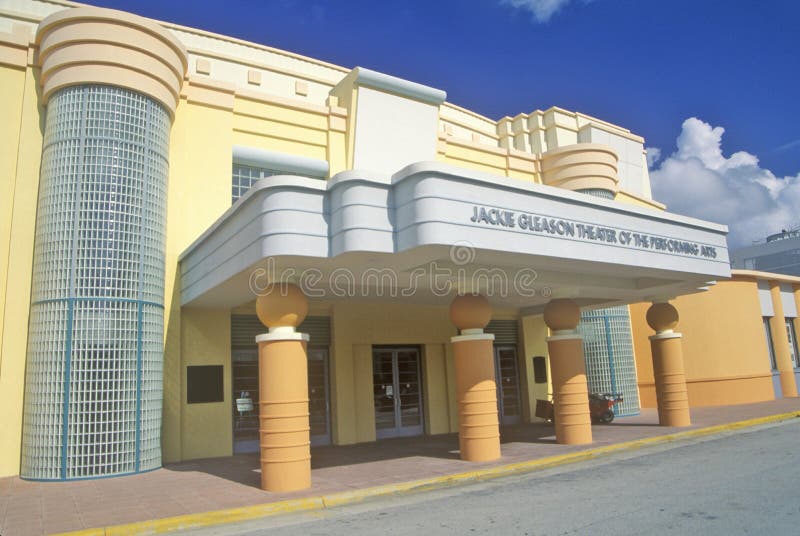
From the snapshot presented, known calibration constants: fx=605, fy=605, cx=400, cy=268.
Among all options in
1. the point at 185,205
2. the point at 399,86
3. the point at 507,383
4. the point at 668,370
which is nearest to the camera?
the point at 185,205

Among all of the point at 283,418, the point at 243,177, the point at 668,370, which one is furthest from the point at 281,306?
the point at 668,370

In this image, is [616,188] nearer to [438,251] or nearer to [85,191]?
[438,251]

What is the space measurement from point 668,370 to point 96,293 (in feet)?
45.9

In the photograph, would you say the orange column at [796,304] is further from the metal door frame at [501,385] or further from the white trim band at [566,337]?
the white trim band at [566,337]

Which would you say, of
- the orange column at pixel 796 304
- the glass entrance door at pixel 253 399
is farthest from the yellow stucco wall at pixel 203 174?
the orange column at pixel 796 304

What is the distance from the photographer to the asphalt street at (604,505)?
22.1 feet

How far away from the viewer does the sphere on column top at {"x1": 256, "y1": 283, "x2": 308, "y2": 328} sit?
10.2 metres

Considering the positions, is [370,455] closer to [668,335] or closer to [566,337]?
[566,337]

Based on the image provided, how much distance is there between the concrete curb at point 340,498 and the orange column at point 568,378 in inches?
34.5

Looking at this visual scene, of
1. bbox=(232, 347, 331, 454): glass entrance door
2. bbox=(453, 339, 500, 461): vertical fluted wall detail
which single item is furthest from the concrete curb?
bbox=(232, 347, 331, 454): glass entrance door

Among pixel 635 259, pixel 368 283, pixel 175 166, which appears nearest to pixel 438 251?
pixel 368 283

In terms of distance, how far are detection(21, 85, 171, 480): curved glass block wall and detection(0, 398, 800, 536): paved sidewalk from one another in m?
0.76

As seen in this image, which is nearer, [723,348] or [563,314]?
[563,314]

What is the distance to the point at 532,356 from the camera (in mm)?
20359
